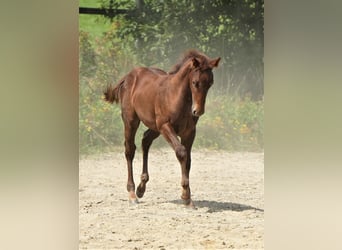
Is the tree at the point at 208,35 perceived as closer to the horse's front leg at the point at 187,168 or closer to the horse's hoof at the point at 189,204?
the horse's front leg at the point at 187,168

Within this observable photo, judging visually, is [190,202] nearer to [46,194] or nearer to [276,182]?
[276,182]

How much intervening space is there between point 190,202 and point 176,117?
1.29 ft

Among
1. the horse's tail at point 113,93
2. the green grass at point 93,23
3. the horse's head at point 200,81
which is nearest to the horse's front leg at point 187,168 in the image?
the horse's head at point 200,81

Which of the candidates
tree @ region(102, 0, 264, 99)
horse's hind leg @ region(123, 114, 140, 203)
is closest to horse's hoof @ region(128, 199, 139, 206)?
horse's hind leg @ region(123, 114, 140, 203)

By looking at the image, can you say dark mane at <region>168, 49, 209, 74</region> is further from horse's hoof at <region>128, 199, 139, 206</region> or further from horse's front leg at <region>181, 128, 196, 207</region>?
horse's hoof at <region>128, 199, 139, 206</region>

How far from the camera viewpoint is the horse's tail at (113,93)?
2.79m

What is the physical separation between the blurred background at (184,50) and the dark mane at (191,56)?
0.06 ft

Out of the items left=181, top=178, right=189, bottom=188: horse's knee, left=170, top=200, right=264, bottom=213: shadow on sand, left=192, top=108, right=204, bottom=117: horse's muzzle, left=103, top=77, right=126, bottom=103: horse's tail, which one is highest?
left=103, top=77, right=126, bottom=103: horse's tail

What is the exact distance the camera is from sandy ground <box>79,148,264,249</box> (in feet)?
9.07

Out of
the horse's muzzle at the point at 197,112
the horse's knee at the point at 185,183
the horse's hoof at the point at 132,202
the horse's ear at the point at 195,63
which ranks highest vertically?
the horse's ear at the point at 195,63

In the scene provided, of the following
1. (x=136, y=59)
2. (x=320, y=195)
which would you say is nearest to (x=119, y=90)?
(x=136, y=59)

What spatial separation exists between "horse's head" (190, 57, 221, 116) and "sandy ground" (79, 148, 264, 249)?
0.71 ft

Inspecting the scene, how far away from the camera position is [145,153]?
112 inches

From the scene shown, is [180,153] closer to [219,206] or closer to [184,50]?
[219,206]
